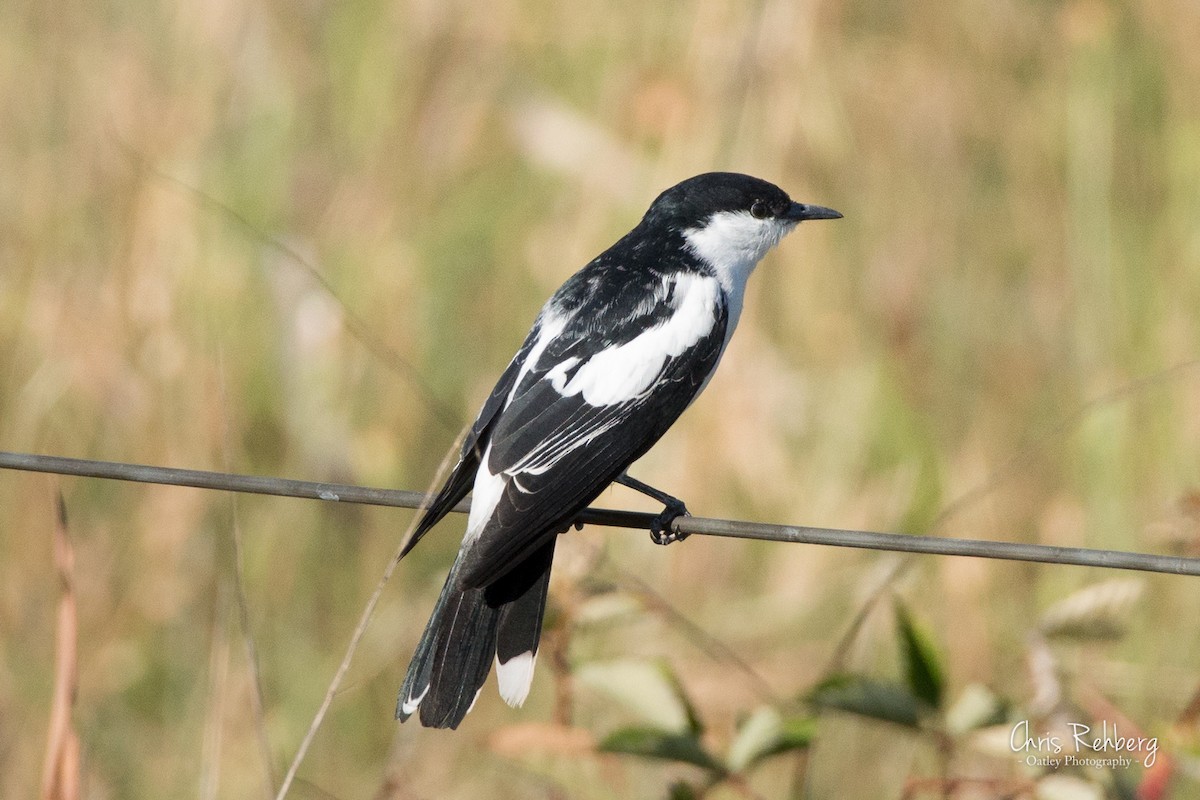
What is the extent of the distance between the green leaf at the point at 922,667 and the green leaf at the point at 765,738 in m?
0.20

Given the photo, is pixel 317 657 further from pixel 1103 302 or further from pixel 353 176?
pixel 1103 302

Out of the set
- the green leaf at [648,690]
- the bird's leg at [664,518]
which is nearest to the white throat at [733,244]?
the bird's leg at [664,518]

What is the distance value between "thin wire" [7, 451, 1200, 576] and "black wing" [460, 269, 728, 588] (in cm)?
40

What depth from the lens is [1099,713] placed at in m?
2.67

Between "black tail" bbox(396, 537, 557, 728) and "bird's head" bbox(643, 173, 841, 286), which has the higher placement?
"bird's head" bbox(643, 173, 841, 286)

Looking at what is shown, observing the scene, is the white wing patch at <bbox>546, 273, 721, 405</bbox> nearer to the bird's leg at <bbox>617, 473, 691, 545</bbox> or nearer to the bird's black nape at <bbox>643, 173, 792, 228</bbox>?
the bird's leg at <bbox>617, 473, 691, 545</bbox>

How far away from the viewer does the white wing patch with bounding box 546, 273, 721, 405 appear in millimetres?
2904

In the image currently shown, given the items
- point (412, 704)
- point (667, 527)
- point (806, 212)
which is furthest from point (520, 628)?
point (806, 212)

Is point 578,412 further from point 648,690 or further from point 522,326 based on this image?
point 522,326

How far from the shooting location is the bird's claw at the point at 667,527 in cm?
278

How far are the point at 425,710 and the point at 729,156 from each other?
2.13 metres

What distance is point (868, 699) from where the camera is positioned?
2371mm

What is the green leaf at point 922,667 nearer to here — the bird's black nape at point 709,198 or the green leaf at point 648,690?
the green leaf at point 648,690

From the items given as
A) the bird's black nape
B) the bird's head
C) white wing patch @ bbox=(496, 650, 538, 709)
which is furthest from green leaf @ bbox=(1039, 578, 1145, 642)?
the bird's black nape
